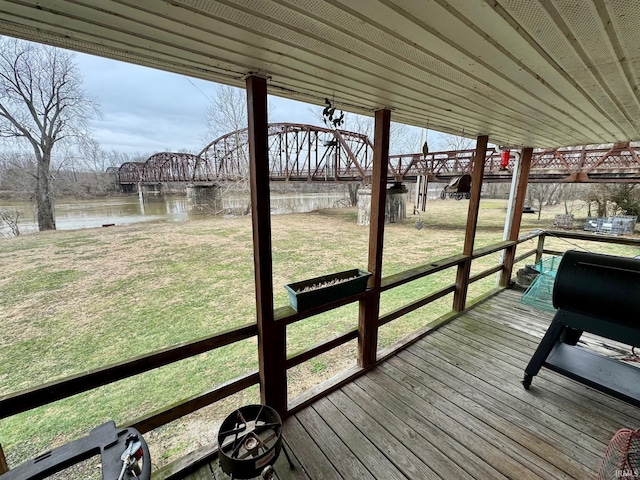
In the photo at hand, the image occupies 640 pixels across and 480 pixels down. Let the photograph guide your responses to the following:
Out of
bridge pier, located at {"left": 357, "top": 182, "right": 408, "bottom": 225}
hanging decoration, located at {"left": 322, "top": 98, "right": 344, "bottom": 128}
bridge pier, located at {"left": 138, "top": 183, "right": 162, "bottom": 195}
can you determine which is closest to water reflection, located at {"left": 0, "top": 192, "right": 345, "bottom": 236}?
bridge pier, located at {"left": 138, "top": 183, "right": 162, "bottom": 195}

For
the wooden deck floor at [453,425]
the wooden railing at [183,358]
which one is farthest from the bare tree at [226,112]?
the wooden deck floor at [453,425]

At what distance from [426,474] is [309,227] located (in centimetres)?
1338

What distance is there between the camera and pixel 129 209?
2223cm

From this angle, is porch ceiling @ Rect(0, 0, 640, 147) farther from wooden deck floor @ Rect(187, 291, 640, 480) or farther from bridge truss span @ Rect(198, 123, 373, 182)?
bridge truss span @ Rect(198, 123, 373, 182)

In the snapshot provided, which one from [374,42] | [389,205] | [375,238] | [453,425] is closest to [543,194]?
[389,205]

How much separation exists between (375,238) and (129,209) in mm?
25895

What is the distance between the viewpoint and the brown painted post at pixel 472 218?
10.5ft

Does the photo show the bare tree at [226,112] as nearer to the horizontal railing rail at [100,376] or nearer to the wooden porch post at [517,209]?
the wooden porch post at [517,209]

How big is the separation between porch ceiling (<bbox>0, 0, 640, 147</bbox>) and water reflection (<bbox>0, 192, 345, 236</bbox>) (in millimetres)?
16721

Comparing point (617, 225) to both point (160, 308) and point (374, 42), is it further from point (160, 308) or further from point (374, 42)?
point (160, 308)

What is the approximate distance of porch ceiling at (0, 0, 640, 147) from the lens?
91cm

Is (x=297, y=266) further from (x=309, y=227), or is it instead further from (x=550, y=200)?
(x=550, y=200)

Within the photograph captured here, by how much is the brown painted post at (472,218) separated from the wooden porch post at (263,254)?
2.69m

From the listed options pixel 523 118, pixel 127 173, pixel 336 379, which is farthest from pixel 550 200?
pixel 127 173
